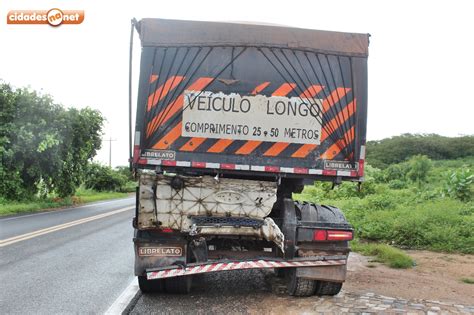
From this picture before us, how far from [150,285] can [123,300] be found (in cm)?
40

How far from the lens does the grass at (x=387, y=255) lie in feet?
27.4

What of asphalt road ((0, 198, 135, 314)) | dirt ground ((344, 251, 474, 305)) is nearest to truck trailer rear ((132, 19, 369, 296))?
asphalt road ((0, 198, 135, 314))

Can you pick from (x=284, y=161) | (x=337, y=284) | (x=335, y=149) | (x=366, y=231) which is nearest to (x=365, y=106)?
(x=335, y=149)

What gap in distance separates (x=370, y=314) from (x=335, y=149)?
194cm

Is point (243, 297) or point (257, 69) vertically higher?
point (257, 69)

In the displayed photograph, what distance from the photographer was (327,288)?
6.00 m

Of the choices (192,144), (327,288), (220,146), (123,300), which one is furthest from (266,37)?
(123,300)

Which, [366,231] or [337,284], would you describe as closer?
[337,284]

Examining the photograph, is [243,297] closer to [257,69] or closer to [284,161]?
[284,161]

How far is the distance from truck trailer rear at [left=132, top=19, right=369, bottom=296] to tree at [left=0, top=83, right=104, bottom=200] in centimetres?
1753

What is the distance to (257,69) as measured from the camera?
5809 mm

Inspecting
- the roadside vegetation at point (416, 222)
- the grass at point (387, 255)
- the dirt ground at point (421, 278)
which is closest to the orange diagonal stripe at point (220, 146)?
the roadside vegetation at point (416, 222)

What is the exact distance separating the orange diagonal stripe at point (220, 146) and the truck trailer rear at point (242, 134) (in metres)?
0.01

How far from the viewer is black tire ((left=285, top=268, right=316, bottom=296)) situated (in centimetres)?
589
